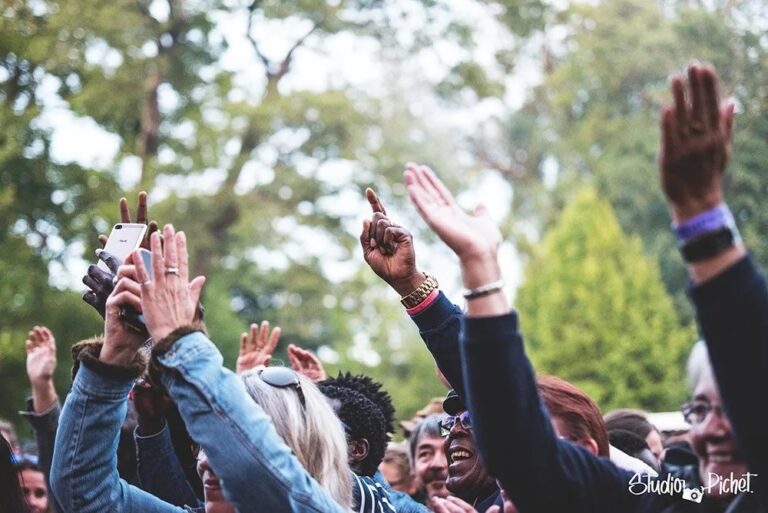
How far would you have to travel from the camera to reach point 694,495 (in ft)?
8.30

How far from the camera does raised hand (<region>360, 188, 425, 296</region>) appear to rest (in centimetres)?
374

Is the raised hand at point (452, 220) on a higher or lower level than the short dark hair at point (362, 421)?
higher

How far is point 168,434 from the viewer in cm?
403

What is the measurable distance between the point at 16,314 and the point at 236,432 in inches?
548

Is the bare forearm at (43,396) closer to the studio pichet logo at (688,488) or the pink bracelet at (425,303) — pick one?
the pink bracelet at (425,303)

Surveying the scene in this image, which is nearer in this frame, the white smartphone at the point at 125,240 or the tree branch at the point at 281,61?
the white smartphone at the point at 125,240

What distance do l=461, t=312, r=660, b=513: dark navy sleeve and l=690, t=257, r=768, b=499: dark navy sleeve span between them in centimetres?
39

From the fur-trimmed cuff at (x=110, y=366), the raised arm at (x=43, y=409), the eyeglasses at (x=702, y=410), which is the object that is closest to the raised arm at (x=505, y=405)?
the eyeglasses at (x=702, y=410)

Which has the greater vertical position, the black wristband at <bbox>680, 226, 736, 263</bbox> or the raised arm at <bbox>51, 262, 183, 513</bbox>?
the black wristband at <bbox>680, 226, 736, 263</bbox>

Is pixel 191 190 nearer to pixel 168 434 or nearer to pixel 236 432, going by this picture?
pixel 168 434

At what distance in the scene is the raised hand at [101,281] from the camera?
10.5 feet

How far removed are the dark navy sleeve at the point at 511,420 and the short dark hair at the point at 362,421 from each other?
1958mm

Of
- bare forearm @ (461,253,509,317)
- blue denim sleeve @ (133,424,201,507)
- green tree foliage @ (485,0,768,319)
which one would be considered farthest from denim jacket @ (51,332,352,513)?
green tree foliage @ (485,0,768,319)

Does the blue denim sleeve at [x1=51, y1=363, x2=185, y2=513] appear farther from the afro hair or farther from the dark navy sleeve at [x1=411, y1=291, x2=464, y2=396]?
the afro hair
